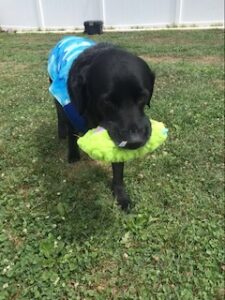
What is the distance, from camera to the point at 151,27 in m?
18.5

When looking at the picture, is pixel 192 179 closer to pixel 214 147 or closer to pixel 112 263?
pixel 214 147

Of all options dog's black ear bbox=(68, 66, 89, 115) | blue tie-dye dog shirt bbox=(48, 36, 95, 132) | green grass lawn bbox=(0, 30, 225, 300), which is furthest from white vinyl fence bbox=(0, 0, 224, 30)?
dog's black ear bbox=(68, 66, 89, 115)

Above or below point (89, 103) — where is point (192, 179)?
below

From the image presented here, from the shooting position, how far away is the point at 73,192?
4145mm

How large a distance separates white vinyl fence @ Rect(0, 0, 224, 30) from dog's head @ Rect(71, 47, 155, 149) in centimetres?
1630

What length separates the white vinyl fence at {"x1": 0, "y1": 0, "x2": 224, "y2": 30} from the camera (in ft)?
59.8

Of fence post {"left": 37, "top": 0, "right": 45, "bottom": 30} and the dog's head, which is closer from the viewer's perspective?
the dog's head

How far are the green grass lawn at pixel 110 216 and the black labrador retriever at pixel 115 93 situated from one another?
101 cm

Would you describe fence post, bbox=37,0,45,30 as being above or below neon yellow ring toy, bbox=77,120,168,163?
below

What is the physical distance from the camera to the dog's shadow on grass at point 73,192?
3717 mm

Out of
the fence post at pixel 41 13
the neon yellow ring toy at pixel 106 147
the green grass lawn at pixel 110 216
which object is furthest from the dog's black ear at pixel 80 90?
the fence post at pixel 41 13

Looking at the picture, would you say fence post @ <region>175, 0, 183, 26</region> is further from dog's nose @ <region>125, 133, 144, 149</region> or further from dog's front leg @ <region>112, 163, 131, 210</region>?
dog's nose @ <region>125, 133, 144, 149</region>

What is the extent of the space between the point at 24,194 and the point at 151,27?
1579 cm

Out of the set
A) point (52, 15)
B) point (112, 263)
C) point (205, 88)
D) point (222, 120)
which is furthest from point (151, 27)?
point (112, 263)
